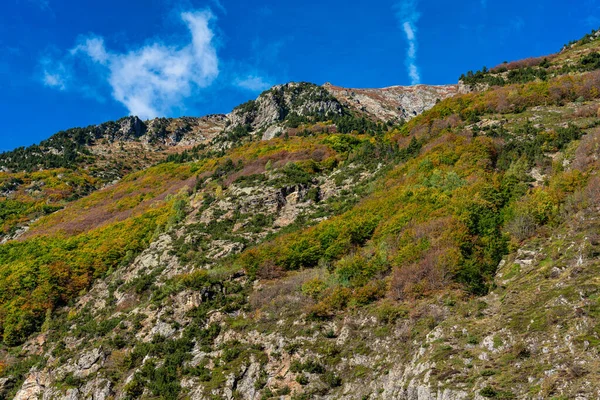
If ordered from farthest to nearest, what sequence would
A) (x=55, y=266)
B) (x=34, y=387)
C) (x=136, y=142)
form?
1. (x=136, y=142)
2. (x=55, y=266)
3. (x=34, y=387)

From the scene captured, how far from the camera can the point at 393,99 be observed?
13362cm

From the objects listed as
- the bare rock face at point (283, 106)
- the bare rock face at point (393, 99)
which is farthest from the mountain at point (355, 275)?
the bare rock face at point (393, 99)

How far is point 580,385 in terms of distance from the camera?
1022 cm

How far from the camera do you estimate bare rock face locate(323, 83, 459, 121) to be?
379 feet

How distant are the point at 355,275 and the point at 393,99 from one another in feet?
395

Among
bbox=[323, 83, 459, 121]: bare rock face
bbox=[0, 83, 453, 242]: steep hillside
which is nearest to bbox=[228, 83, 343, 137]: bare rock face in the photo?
bbox=[0, 83, 453, 242]: steep hillside

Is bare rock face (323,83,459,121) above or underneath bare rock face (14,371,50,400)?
above

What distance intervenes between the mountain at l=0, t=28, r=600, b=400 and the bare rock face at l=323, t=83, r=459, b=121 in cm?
6555

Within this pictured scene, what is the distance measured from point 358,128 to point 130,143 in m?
85.3

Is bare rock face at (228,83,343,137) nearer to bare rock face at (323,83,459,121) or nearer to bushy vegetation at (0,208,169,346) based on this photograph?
bare rock face at (323,83,459,121)

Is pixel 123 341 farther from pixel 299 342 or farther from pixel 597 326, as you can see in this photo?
pixel 597 326

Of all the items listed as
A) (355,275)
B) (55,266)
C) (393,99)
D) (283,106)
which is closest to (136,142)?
(283,106)

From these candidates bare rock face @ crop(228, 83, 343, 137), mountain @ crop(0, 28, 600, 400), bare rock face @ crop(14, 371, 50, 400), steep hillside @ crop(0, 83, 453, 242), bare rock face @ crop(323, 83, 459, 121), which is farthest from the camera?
bare rock face @ crop(323, 83, 459, 121)

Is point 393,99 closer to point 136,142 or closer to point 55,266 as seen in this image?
point 136,142
